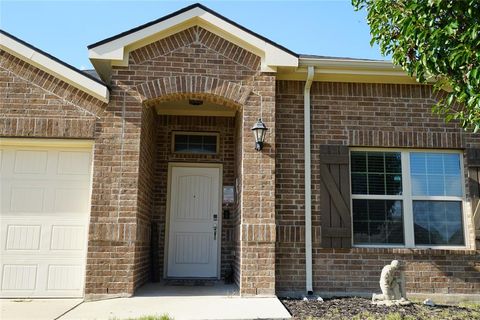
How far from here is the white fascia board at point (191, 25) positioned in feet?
21.7

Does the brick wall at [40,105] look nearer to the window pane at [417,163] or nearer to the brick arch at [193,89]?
the brick arch at [193,89]

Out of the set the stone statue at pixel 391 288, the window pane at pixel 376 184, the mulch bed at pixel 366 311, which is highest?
the window pane at pixel 376 184

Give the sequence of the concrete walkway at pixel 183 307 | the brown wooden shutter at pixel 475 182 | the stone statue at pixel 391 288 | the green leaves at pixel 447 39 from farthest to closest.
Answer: the brown wooden shutter at pixel 475 182, the stone statue at pixel 391 288, the concrete walkway at pixel 183 307, the green leaves at pixel 447 39

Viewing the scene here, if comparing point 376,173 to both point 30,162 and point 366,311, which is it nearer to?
point 366,311

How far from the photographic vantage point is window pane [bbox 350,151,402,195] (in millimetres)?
7133

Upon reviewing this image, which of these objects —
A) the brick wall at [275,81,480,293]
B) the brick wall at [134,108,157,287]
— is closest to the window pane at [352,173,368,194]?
the brick wall at [275,81,480,293]

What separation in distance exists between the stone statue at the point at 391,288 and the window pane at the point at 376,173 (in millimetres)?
1434

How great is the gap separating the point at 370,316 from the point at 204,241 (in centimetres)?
379

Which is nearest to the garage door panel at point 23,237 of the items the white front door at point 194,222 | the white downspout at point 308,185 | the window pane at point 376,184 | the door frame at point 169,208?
the door frame at point 169,208

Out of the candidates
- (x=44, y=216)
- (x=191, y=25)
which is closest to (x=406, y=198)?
(x=191, y=25)

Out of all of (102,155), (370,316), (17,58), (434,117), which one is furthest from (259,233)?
(17,58)

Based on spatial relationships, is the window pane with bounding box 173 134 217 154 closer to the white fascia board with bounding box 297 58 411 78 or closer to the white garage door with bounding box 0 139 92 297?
the white garage door with bounding box 0 139 92 297

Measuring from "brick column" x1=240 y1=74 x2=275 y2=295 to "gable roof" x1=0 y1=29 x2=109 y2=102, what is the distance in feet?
7.56

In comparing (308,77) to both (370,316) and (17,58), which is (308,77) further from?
(17,58)
